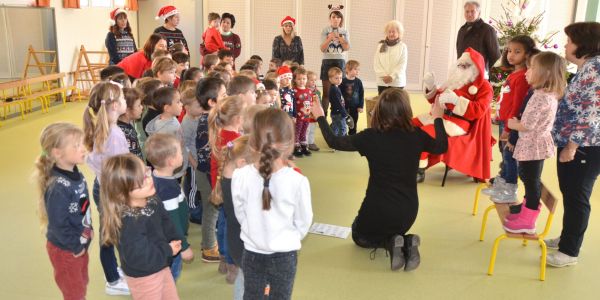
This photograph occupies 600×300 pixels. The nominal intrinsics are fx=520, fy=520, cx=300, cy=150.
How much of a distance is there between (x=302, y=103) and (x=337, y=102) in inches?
23.8

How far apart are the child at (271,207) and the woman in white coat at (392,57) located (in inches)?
171

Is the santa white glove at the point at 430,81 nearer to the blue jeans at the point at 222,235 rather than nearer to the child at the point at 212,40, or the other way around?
the blue jeans at the point at 222,235

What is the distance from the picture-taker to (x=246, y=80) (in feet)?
11.3

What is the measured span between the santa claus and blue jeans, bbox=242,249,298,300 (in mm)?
2723

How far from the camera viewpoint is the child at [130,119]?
2988mm

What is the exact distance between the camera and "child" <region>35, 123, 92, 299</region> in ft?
7.07

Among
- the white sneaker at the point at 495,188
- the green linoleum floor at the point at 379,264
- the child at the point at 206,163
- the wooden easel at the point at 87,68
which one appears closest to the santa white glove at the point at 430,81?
the green linoleum floor at the point at 379,264

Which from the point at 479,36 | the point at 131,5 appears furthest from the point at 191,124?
the point at 131,5

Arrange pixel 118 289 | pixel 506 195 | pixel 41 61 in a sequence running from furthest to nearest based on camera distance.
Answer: pixel 41 61, pixel 506 195, pixel 118 289

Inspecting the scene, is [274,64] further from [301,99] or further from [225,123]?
[225,123]

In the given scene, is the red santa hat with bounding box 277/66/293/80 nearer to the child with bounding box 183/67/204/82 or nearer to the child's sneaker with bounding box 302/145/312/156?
the child's sneaker with bounding box 302/145/312/156

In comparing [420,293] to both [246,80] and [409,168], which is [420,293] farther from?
[246,80]

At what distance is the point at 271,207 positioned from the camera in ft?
6.42

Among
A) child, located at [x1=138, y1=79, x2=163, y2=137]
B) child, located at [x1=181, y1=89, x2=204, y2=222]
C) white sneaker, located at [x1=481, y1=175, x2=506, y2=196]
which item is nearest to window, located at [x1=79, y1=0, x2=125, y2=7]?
child, located at [x1=138, y1=79, x2=163, y2=137]
